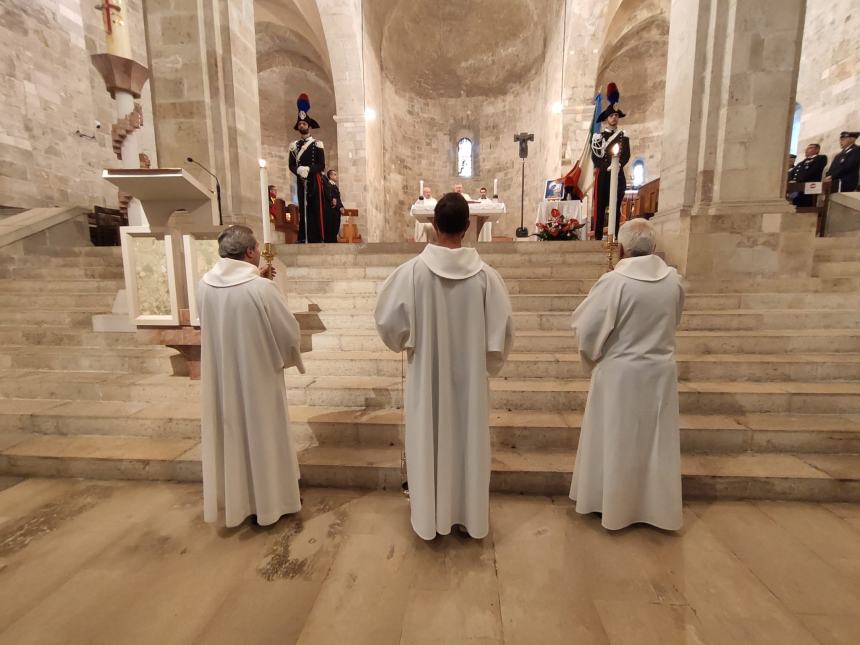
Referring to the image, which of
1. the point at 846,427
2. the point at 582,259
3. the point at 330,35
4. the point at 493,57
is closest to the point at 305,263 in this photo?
the point at 582,259

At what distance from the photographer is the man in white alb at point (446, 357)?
2.00 meters

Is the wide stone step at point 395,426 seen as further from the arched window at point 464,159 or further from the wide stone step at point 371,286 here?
the arched window at point 464,159

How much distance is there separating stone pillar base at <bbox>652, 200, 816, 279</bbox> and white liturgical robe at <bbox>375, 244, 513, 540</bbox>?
13.8ft

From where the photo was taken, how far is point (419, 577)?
1947 millimetres

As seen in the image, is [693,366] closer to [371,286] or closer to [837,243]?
[371,286]

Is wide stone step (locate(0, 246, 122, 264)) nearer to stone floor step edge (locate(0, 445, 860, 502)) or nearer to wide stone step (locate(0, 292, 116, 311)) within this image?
wide stone step (locate(0, 292, 116, 311))

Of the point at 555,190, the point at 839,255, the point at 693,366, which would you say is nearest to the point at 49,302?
the point at 693,366

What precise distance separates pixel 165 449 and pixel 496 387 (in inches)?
107

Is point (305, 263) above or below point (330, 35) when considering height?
below

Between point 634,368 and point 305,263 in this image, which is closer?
point 634,368

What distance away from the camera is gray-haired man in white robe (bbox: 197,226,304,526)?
2143 mm

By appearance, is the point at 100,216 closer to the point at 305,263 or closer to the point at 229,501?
the point at 305,263

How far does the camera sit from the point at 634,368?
2168 millimetres

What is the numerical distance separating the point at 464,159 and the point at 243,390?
16.4m
